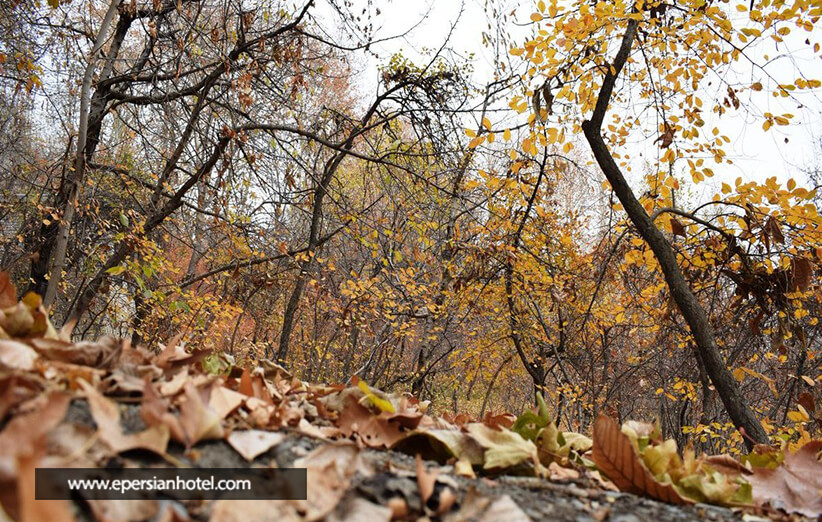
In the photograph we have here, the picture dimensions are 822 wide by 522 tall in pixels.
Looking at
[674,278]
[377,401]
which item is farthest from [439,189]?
[377,401]

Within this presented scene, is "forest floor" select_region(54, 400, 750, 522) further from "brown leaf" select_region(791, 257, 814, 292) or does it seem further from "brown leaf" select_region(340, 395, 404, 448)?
"brown leaf" select_region(791, 257, 814, 292)

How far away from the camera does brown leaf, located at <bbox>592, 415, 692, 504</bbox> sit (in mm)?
877

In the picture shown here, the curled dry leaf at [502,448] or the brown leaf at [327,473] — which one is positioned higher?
the brown leaf at [327,473]

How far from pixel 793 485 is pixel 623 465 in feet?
1.17

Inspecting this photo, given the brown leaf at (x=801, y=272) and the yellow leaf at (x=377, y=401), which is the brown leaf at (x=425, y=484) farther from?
the brown leaf at (x=801, y=272)

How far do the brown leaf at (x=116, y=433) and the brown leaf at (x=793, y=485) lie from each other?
39.7 inches

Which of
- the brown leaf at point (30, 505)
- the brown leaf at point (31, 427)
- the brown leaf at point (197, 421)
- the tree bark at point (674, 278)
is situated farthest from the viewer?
the tree bark at point (674, 278)

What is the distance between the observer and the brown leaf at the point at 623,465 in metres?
0.88

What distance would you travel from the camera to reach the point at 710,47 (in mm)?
3246

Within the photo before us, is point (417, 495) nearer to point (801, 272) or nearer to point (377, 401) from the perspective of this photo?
point (377, 401)

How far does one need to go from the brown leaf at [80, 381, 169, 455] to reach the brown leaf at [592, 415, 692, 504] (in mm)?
691

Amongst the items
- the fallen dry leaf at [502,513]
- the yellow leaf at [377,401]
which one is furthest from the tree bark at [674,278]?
the fallen dry leaf at [502,513]

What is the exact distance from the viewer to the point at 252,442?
0.76 m

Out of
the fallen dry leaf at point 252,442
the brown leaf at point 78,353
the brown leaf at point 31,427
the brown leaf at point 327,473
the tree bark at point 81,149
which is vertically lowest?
the brown leaf at point 327,473
